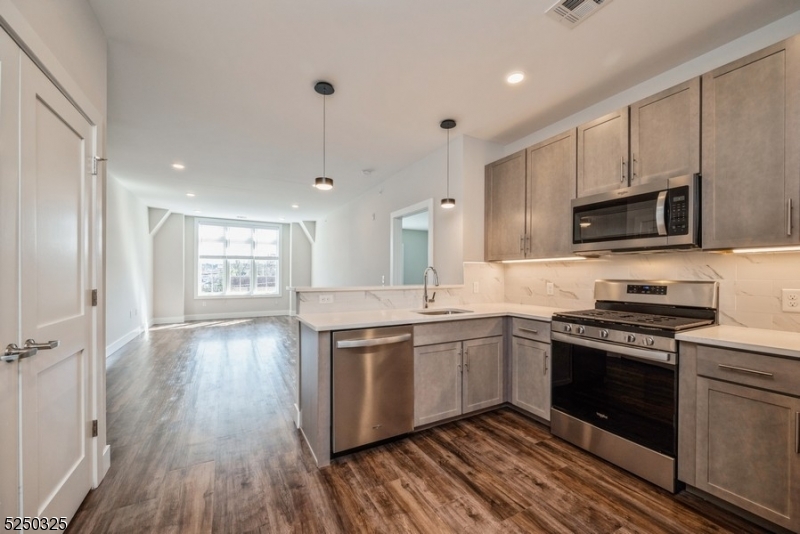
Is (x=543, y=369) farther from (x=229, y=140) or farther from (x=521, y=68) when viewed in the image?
(x=229, y=140)

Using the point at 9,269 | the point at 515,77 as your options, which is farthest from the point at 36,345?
the point at 515,77

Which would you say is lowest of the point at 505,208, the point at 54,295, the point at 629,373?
the point at 629,373

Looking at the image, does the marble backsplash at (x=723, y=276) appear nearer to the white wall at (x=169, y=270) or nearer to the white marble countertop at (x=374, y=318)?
the white marble countertop at (x=374, y=318)

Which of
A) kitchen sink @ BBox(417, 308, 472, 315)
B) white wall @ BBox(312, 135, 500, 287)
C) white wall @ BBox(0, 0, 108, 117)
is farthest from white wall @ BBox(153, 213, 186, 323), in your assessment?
kitchen sink @ BBox(417, 308, 472, 315)

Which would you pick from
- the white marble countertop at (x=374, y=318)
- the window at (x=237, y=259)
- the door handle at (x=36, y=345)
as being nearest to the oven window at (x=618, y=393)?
the white marble countertop at (x=374, y=318)

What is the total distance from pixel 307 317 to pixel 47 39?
1.94m

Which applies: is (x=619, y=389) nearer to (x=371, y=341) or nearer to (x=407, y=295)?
(x=371, y=341)

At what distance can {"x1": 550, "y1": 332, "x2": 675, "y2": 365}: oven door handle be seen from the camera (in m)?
1.86

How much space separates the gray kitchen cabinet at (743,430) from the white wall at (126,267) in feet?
22.3

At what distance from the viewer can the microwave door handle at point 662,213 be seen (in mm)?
2109

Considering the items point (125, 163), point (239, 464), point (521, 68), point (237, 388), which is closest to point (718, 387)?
point (521, 68)

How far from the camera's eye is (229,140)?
12.2ft

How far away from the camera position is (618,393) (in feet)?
6.85

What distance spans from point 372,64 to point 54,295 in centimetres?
229
